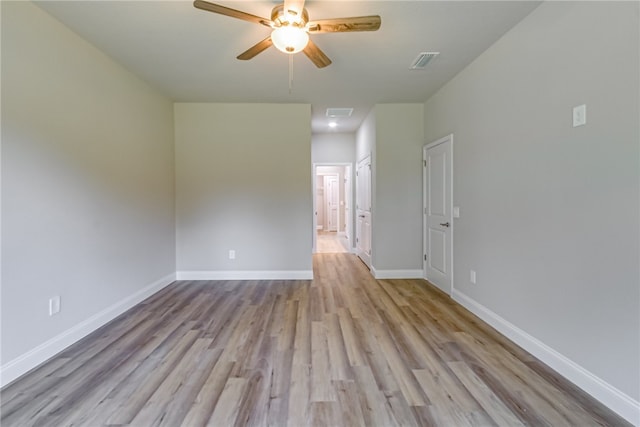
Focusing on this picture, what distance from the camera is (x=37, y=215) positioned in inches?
81.8

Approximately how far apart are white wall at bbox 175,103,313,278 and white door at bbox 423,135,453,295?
1.75m

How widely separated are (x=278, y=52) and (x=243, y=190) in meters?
2.08

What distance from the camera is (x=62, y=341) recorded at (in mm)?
2264

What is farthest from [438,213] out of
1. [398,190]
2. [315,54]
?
[315,54]

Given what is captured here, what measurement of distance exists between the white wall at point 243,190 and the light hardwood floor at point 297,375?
3.98ft

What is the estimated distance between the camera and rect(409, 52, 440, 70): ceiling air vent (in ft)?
9.14

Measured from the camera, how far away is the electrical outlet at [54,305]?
7.14 feet

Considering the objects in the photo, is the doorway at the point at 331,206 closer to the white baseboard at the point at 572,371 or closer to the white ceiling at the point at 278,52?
the white ceiling at the point at 278,52

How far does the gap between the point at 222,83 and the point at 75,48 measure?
138 cm

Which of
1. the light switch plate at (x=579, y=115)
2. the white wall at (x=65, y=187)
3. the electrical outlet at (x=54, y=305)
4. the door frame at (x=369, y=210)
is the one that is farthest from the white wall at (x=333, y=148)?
the electrical outlet at (x=54, y=305)

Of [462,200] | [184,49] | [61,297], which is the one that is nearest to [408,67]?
[462,200]

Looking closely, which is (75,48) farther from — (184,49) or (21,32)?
(184,49)

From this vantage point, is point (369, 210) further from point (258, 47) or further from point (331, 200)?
point (331, 200)

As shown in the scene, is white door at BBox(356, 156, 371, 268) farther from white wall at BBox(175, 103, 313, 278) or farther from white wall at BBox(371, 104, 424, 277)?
white wall at BBox(175, 103, 313, 278)
